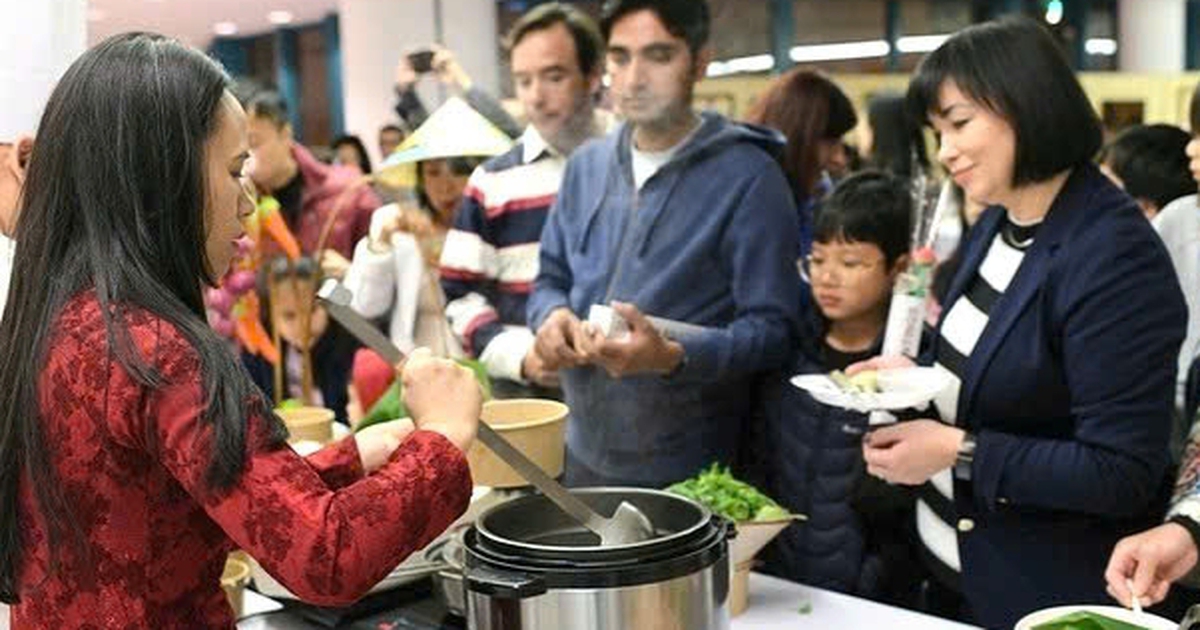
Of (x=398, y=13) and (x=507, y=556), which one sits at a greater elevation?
(x=398, y=13)

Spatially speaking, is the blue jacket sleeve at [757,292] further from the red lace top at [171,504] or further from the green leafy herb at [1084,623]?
the red lace top at [171,504]

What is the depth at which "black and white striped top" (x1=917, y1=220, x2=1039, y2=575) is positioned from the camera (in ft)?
5.56

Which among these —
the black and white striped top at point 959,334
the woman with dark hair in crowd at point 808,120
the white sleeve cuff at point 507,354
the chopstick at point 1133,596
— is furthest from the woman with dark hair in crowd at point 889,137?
the chopstick at point 1133,596

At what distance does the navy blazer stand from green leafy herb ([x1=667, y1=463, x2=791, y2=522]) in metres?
0.24

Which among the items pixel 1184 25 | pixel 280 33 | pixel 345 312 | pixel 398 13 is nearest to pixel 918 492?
pixel 345 312

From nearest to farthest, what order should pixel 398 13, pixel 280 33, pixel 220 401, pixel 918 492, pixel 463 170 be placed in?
pixel 220 401 < pixel 918 492 < pixel 463 170 < pixel 398 13 < pixel 280 33

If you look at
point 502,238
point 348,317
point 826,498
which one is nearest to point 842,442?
point 826,498

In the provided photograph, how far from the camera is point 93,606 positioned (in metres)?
1.03

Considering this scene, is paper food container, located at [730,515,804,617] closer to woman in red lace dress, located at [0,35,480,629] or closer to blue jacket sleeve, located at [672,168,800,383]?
blue jacket sleeve, located at [672,168,800,383]

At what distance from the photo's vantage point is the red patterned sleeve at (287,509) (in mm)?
963

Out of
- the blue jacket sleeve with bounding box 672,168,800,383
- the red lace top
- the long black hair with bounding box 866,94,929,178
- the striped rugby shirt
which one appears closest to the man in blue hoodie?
the blue jacket sleeve with bounding box 672,168,800,383

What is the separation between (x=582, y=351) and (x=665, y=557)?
837 mm

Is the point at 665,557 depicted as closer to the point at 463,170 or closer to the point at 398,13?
the point at 463,170

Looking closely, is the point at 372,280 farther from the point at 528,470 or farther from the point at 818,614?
the point at 528,470
